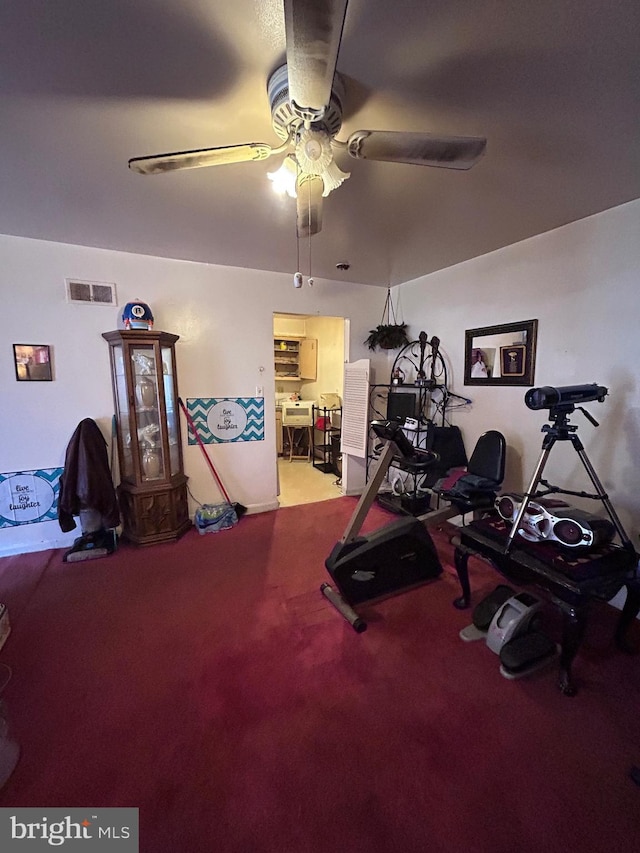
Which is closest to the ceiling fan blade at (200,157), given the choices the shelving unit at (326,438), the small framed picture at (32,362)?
the small framed picture at (32,362)

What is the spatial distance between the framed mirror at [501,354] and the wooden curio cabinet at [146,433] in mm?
2765

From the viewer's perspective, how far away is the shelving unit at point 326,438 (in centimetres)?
514

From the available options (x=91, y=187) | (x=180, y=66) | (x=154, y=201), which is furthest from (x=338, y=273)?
(x=180, y=66)

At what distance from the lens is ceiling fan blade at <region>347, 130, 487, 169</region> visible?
112 centimetres

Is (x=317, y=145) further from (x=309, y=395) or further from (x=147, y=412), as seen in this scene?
(x=309, y=395)

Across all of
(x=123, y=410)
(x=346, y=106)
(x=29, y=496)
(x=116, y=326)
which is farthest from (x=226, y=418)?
(x=346, y=106)

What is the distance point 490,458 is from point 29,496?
3915 millimetres

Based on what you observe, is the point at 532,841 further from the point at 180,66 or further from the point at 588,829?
the point at 180,66

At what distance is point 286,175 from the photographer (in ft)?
4.94

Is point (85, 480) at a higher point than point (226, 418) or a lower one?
lower

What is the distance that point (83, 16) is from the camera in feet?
3.26

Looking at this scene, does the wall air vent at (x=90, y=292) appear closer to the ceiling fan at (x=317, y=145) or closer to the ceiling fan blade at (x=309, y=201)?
the ceiling fan at (x=317, y=145)

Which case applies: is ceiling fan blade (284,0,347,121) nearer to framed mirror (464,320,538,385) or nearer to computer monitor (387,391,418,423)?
framed mirror (464,320,538,385)

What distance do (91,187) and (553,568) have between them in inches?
128
